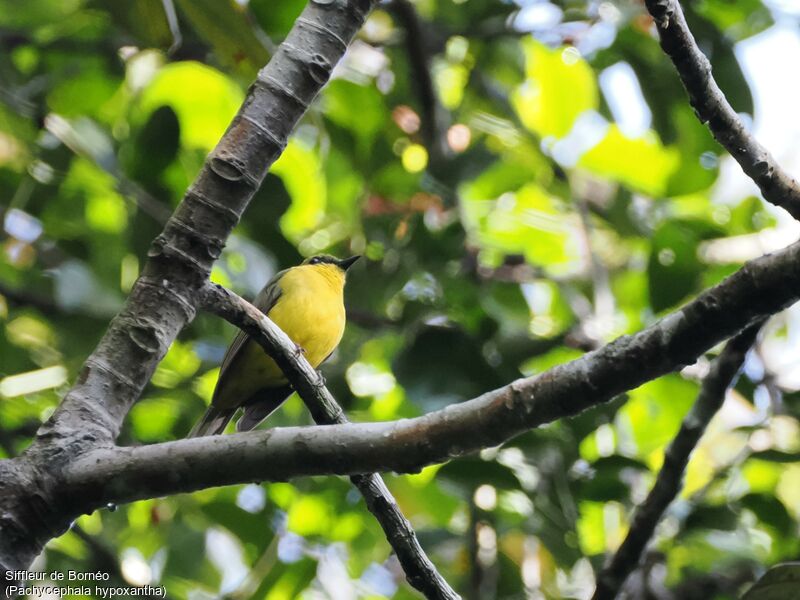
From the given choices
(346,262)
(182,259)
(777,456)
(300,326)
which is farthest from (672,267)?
(182,259)

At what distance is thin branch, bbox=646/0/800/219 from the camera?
221cm

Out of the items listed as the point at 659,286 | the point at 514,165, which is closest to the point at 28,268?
the point at 514,165

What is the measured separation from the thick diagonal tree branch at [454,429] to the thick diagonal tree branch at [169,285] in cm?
8

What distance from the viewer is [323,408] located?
8.15 feet

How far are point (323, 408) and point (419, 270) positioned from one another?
2.01m

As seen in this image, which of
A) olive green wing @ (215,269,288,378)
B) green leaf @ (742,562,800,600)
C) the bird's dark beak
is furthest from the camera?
the bird's dark beak

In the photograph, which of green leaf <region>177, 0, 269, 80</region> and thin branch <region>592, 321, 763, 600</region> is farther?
thin branch <region>592, 321, 763, 600</region>

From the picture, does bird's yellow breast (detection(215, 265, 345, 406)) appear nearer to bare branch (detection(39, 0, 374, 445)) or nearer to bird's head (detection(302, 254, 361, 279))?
bird's head (detection(302, 254, 361, 279))

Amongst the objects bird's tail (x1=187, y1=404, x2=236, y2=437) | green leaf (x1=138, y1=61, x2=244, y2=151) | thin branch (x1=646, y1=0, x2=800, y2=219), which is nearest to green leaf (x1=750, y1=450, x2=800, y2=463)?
thin branch (x1=646, y1=0, x2=800, y2=219)

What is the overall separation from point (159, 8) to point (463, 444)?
1412 millimetres

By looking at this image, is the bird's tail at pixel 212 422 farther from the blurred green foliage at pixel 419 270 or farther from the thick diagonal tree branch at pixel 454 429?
the thick diagonal tree branch at pixel 454 429

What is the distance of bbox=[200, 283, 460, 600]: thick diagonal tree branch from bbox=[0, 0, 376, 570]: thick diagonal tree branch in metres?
0.11

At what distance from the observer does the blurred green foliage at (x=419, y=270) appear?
13.3 ft

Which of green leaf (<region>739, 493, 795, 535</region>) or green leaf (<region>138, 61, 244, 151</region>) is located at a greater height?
green leaf (<region>138, 61, 244, 151</region>)
